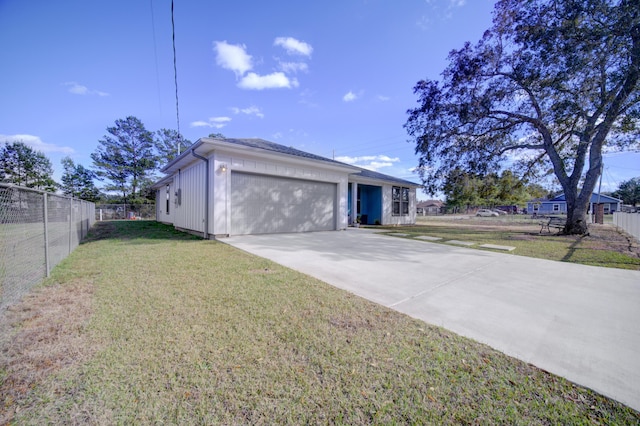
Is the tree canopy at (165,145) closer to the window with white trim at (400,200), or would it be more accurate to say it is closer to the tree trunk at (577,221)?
the window with white trim at (400,200)

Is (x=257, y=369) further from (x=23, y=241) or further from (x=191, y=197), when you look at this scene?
(x=191, y=197)

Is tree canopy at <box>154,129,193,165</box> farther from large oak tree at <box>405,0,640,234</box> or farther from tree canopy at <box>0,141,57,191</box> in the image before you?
large oak tree at <box>405,0,640,234</box>

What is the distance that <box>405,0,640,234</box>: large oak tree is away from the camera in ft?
27.3

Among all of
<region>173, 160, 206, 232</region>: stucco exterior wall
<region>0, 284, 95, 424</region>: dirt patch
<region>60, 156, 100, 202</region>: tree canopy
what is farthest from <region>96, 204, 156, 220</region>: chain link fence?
<region>0, 284, 95, 424</region>: dirt patch

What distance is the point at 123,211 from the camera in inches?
976

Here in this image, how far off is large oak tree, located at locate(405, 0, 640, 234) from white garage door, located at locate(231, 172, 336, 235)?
6267 millimetres

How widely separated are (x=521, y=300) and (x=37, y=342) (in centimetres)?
505

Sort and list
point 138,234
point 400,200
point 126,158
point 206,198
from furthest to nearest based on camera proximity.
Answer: point 126,158, point 400,200, point 138,234, point 206,198

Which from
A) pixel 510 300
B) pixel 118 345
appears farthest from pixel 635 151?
pixel 118 345

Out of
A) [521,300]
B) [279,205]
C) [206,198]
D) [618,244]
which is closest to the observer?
[521,300]

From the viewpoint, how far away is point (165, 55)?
816cm

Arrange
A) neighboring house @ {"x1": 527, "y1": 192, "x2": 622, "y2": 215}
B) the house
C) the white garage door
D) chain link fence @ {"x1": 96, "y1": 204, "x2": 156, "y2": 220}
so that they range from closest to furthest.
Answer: the house → the white garage door → chain link fence @ {"x1": 96, "y1": 204, "x2": 156, "y2": 220} → neighboring house @ {"x1": 527, "y1": 192, "x2": 622, "y2": 215}

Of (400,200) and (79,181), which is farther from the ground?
(79,181)

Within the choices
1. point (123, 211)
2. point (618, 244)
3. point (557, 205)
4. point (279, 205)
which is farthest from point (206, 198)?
point (557, 205)
